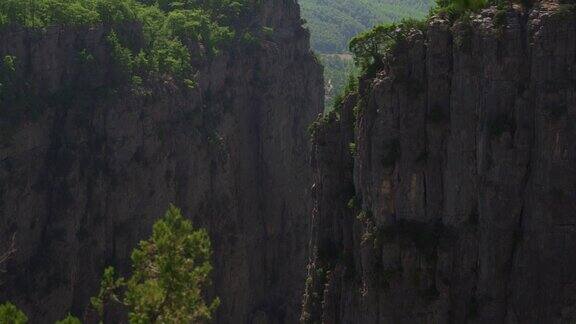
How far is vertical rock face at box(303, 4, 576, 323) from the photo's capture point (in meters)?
39.2

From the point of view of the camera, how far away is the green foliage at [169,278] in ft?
112

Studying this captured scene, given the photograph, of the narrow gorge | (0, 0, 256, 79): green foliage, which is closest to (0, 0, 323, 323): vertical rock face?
the narrow gorge

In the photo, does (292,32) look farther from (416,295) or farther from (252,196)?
(416,295)

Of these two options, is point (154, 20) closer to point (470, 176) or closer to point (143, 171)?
point (143, 171)

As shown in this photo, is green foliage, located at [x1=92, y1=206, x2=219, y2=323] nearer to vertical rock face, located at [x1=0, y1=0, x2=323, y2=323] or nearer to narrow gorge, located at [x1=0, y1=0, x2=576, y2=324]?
narrow gorge, located at [x1=0, y1=0, x2=576, y2=324]

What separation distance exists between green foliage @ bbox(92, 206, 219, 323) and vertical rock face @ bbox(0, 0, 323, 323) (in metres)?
28.5

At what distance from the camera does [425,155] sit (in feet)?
144

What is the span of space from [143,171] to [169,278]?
116 feet

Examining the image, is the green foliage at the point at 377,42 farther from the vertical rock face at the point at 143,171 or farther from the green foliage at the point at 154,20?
the green foliage at the point at 154,20

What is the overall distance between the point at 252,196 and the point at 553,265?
4739 cm

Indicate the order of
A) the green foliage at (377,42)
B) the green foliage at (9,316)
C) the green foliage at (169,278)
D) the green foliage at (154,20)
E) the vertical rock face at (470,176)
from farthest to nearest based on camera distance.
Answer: the green foliage at (154,20) < the green foliage at (377,42) < the vertical rock face at (470,176) < the green foliage at (9,316) < the green foliage at (169,278)

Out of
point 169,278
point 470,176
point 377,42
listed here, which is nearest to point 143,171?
point 377,42

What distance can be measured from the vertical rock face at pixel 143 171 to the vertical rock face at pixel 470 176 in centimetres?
2527

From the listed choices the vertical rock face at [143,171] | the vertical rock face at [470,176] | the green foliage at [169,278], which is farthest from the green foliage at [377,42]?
the vertical rock face at [143,171]
